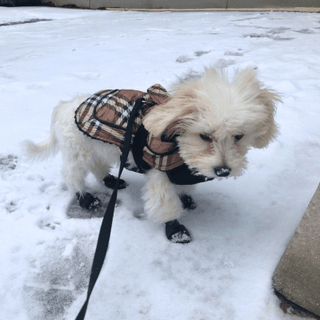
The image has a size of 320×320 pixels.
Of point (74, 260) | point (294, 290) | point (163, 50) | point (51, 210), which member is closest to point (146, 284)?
point (74, 260)

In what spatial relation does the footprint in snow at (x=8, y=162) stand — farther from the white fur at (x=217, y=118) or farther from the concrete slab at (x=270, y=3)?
the concrete slab at (x=270, y=3)

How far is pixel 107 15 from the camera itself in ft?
31.2

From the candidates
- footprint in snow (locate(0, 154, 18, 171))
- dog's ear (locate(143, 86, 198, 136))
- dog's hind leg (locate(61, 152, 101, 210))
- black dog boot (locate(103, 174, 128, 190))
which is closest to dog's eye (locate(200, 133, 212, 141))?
dog's ear (locate(143, 86, 198, 136))

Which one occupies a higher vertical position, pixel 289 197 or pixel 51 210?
pixel 289 197

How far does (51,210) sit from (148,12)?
33.6 feet

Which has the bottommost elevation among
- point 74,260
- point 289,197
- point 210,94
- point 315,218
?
point 74,260

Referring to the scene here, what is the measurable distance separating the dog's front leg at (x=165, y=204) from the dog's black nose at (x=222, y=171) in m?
0.48

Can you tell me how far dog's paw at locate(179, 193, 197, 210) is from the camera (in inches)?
82.4

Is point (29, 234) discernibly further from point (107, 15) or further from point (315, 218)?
point (107, 15)

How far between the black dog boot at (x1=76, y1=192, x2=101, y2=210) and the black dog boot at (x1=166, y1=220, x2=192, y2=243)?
2.12ft

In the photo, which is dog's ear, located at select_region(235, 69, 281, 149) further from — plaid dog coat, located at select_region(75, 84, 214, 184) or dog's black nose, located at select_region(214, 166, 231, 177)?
plaid dog coat, located at select_region(75, 84, 214, 184)

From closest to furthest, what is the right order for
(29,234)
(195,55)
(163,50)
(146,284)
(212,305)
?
(212,305) → (146,284) → (29,234) → (195,55) → (163,50)

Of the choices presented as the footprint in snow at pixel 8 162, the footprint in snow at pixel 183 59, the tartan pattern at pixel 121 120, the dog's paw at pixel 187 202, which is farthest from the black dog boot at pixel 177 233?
the footprint in snow at pixel 183 59

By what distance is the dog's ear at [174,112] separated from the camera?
1.31 metres
